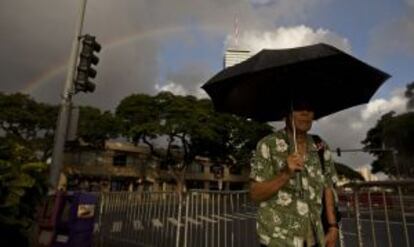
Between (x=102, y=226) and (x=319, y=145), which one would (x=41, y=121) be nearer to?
(x=102, y=226)

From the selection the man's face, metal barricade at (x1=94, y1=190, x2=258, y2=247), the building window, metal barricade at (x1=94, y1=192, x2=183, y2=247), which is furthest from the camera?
the building window

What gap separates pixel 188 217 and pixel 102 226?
3.13 meters

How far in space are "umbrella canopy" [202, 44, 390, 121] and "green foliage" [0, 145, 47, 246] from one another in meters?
2.70

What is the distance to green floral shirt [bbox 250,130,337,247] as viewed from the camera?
274 cm

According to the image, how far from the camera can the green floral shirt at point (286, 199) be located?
2.74m

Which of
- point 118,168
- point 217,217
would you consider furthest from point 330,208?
point 118,168

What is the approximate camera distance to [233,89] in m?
3.53

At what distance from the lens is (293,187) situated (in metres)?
2.82

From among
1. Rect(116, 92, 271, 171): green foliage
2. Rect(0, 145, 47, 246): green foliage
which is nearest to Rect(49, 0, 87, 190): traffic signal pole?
Rect(0, 145, 47, 246): green foliage

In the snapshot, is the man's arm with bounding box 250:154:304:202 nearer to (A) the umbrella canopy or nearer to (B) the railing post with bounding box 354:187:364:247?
(A) the umbrella canopy

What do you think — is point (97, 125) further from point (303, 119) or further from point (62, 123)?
point (303, 119)

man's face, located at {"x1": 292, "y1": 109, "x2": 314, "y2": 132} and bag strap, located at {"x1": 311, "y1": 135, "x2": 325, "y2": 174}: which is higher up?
man's face, located at {"x1": 292, "y1": 109, "x2": 314, "y2": 132}

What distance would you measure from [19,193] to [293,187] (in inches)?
139

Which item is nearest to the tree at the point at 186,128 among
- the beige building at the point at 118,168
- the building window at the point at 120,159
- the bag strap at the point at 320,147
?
the beige building at the point at 118,168
